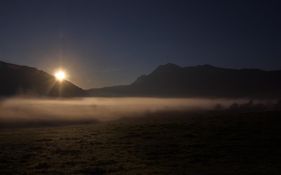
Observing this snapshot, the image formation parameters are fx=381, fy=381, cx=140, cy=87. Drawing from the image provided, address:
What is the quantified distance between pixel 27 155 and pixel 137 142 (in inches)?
653

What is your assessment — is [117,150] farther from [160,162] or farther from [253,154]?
[253,154]

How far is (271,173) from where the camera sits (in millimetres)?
29203

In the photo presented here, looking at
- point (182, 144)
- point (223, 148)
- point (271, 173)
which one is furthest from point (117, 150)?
point (271, 173)

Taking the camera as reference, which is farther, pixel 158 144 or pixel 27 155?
pixel 158 144

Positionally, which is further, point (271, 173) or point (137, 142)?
point (137, 142)

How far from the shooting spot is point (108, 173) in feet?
104

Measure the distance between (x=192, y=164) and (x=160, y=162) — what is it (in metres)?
3.20

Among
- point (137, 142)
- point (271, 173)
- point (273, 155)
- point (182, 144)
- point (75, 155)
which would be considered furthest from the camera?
point (137, 142)

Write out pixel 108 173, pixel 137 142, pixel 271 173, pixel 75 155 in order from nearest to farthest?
pixel 271 173 < pixel 108 173 < pixel 75 155 < pixel 137 142

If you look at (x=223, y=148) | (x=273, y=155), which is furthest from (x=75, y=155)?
(x=273, y=155)

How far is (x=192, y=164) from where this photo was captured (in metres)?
35.1

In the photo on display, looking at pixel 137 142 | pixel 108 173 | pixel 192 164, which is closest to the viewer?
pixel 108 173

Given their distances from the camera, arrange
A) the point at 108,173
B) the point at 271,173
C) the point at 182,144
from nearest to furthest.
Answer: the point at 271,173 < the point at 108,173 < the point at 182,144

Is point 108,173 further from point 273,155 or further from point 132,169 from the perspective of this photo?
point 273,155
